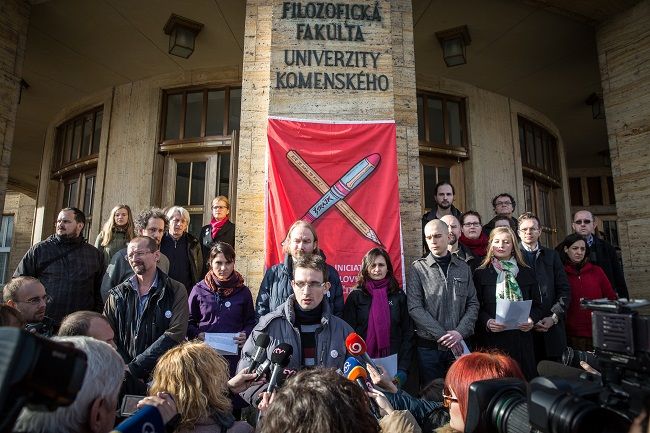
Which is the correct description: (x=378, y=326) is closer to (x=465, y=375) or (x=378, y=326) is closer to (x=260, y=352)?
(x=260, y=352)

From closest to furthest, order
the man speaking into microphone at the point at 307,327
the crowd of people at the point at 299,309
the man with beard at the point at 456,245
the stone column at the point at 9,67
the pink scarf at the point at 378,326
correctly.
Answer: the crowd of people at the point at 299,309 < the man speaking into microphone at the point at 307,327 < the pink scarf at the point at 378,326 < the man with beard at the point at 456,245 < the stone column at the point at 9,67

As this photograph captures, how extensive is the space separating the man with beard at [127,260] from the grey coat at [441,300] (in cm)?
216

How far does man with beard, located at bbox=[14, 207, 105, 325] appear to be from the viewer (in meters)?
3.89

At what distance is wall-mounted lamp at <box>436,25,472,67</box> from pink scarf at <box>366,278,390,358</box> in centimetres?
445

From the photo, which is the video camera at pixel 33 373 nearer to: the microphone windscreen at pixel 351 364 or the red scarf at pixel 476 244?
the microphone windscreen at pixel 351 364

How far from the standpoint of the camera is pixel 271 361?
2.05 meters

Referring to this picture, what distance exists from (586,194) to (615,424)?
13.1m

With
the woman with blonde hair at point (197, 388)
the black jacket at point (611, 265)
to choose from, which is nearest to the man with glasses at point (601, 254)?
the black jacket at point (611, 265)

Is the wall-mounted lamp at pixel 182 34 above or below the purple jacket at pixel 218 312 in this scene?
above

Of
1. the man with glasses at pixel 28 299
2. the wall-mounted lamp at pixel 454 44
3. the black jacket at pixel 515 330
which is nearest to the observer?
the man with glasses at pixel 28 299

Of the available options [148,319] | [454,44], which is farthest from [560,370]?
[454,44]

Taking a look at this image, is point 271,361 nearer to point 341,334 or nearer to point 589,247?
point 341,334

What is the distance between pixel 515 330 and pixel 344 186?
2.03 meters

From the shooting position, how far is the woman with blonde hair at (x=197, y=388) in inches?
76.9
